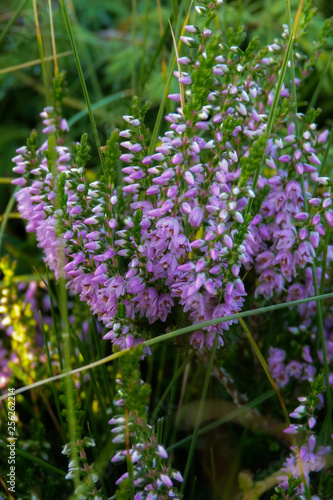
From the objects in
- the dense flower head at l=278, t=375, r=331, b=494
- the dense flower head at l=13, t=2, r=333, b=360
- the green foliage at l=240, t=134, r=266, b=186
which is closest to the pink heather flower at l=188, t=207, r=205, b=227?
the dense flower head at l=13, t=2, r=333, b=360

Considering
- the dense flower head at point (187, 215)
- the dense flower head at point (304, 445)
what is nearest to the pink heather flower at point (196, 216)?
the dense flower head at point (187, 215)

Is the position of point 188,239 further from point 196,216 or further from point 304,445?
point 304,445

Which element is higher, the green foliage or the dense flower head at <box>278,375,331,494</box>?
the green foliage

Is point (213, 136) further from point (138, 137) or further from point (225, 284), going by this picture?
point (225, 284)

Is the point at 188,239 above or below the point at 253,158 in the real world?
below

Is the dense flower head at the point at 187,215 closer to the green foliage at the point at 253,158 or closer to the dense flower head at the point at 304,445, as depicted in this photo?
the green foliage at the point at 253,158

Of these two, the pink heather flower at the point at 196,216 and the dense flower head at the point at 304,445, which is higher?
the pink heather flower at the point at 196,216

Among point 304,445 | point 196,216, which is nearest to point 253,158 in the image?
point 196,216

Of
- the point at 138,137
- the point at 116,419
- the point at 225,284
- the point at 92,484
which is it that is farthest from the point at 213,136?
the point at 92,484

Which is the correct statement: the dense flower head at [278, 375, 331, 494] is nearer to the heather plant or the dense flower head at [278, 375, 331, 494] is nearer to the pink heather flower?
the heather plant

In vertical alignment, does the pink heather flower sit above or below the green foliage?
below

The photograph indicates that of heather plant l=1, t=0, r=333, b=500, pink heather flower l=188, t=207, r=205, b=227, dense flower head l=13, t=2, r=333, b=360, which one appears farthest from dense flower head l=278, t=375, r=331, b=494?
pink heather flower l=188, t=207, r=205, b=227

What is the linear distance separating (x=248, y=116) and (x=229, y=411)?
653mm

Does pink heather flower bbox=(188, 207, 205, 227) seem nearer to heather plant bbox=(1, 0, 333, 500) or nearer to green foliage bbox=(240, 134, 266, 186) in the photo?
heather plant bbox=(1, 0, 333, 500)
